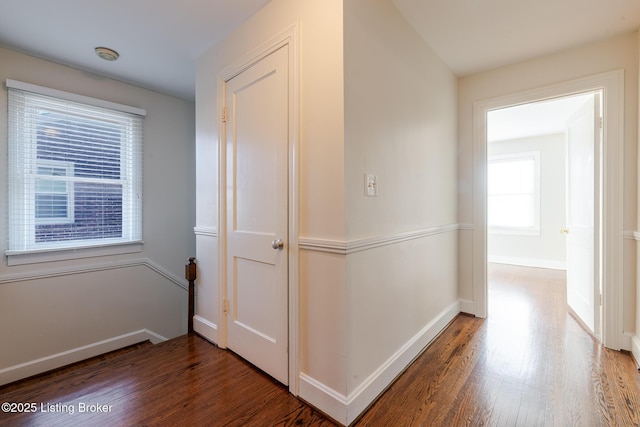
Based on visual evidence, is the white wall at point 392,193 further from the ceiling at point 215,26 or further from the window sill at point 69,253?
the window sill at point 69,253

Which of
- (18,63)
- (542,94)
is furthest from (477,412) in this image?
(18,63)

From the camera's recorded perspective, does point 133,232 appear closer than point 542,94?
No

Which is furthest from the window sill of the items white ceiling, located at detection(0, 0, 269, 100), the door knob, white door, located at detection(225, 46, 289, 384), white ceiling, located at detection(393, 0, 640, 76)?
white ceiling, located at detection(393, 0, 640, 76)

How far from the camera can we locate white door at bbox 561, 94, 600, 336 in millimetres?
A: 2338

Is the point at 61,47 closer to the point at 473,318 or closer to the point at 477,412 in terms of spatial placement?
the point at 477,412

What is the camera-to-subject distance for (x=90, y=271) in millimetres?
2648

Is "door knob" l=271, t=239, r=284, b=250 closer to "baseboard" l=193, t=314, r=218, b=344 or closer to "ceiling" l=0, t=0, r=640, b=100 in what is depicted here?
"baseboard" l=193, t=314, r=218, b=344

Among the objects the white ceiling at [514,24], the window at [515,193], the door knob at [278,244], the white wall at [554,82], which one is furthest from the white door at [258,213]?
the window at [515,193]

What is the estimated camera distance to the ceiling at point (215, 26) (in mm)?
1826

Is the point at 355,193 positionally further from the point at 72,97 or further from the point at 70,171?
the point at 72,97

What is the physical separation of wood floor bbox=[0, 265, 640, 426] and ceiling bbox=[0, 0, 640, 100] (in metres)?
2.41

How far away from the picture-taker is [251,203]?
6.45 ft

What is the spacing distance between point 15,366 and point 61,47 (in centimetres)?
257

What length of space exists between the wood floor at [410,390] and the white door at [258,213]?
0.23 metres
